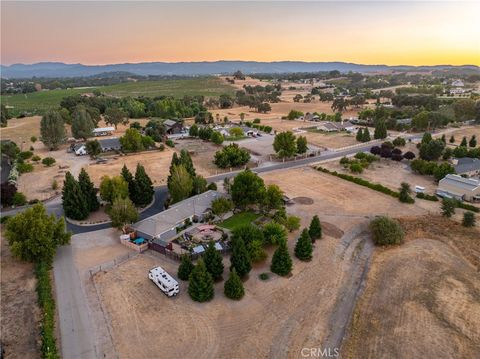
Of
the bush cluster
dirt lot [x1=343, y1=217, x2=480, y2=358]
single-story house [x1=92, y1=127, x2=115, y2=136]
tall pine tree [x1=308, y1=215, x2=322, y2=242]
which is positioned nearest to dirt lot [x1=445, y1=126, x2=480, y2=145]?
the bush cluster

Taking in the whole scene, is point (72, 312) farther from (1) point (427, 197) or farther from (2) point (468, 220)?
(1) point (427, 197)

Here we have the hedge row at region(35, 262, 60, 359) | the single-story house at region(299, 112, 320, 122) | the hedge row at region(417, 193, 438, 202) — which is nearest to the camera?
the hedge row at region(35, 262, 60, 359)

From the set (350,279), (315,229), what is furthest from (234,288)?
(315,229)

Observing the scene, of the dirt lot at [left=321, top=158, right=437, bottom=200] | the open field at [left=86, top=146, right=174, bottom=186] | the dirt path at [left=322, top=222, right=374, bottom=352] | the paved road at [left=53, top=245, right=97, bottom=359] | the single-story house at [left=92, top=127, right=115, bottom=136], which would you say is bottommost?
the dirt path at [left=322, top=222, right=374, bottom=352]

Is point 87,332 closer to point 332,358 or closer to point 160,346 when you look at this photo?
point 160,346

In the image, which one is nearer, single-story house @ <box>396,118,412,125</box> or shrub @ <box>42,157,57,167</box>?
shrub @ <box>42,157,57,167</box>

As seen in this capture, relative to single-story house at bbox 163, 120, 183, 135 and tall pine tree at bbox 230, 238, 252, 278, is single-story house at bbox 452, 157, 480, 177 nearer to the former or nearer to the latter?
tall pine tree at bbox 230, 238, 252, 278

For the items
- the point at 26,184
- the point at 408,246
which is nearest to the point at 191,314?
A: the point at 408,246
